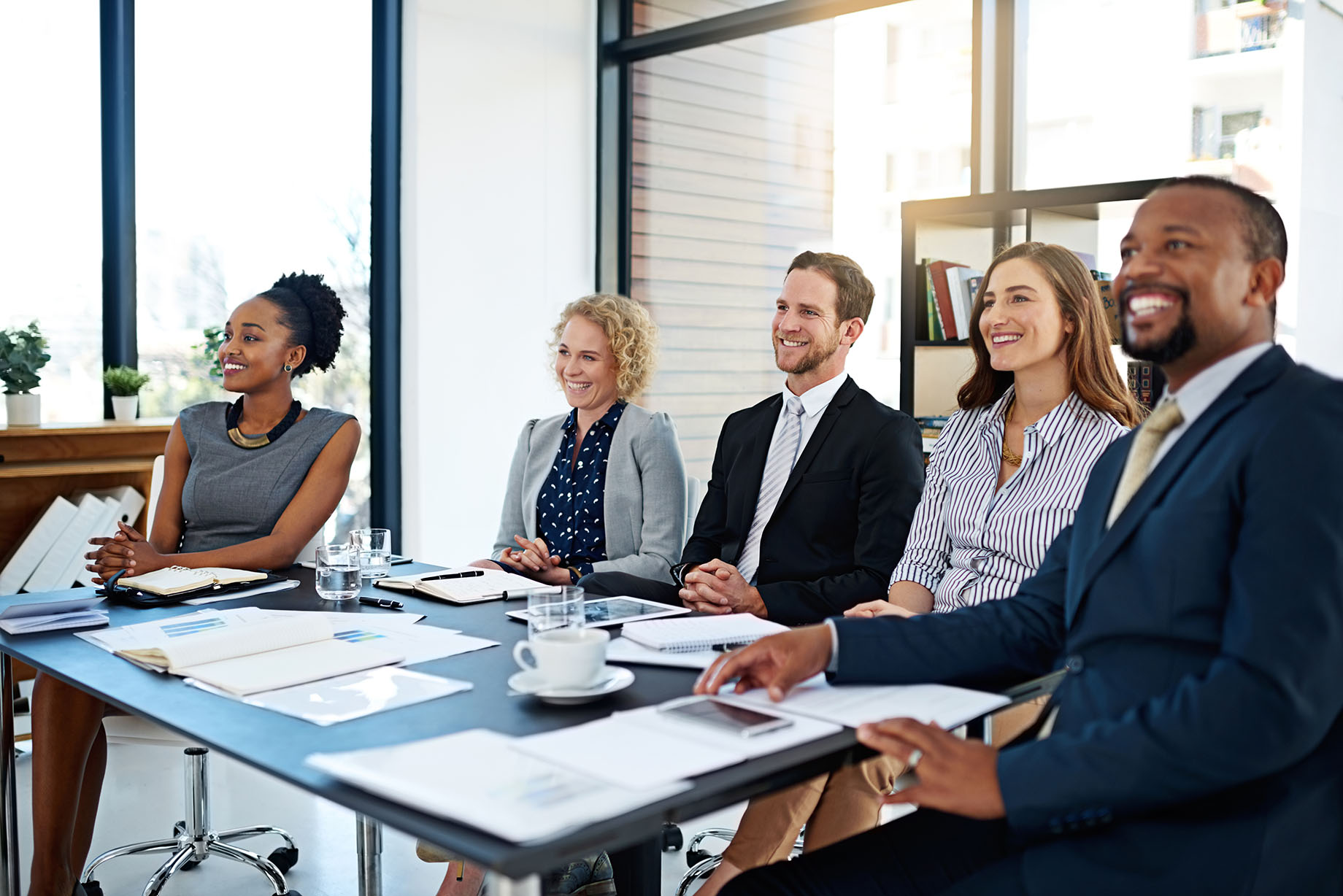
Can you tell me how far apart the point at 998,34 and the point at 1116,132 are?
576mm

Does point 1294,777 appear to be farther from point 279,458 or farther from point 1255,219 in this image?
point 279,458

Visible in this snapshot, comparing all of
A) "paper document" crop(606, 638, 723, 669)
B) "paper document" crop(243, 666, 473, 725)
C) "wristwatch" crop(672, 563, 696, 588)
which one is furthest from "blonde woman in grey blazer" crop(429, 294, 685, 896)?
"paper document" crop(243, 666, 473, 725)

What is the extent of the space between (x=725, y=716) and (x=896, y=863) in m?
0.33

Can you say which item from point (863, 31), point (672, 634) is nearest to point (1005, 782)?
point (672, 634)

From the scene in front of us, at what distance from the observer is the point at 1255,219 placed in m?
1.38

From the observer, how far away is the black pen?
93.3 inches

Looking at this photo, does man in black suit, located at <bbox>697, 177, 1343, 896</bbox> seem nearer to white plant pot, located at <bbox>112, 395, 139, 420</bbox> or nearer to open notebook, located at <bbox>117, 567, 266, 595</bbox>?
open notebook, located at <bbox>117, 567, 266, 595</bbox>

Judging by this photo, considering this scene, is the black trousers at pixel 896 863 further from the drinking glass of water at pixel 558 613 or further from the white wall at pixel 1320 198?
the white wall at pixel 1320 198

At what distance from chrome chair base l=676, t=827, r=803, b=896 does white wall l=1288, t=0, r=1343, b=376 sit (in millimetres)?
2004

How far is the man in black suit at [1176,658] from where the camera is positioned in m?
1.17

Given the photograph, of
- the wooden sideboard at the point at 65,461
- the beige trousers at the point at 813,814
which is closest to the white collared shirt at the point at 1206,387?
the beige trousers at the point at 813,814

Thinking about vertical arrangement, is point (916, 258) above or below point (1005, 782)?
above

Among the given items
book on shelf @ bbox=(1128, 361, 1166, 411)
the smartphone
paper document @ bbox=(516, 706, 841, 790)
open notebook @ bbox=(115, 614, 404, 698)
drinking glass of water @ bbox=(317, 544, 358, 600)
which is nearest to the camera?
paper document @ bbox=(516, 706, 841, 790)

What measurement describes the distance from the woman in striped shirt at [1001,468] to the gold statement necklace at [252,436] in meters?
1.49
